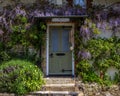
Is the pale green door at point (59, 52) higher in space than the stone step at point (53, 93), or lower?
higher

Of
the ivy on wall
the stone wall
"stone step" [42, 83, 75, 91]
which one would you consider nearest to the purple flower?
the ivy on wall

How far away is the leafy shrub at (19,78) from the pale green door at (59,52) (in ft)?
5.83

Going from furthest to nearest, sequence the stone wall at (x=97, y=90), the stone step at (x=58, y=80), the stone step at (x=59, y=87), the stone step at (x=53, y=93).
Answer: the stone step at (x=58, y=80), the stone wall at (x=97, y=90), the stone step at (x=59, y=87), the stone step at (x=53, y=93)

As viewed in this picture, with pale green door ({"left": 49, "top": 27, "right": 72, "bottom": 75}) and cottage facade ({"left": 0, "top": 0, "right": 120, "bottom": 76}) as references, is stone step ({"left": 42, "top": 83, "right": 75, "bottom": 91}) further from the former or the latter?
pale green door ({"left": 49, "top": 27, "right": 72, "bottom": 75})

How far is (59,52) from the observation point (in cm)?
1463

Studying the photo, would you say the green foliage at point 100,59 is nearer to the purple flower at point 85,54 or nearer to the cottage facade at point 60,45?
the purple flower at point 85,54

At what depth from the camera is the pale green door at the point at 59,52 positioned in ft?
47.8

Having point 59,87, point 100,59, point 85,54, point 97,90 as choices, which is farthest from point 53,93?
point 100,59

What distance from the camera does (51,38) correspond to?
14.7 m

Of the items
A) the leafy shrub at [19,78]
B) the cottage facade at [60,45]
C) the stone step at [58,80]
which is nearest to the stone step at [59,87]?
the leafy shrub at [19,78]

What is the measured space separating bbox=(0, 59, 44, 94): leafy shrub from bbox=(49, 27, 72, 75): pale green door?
1.78 meters

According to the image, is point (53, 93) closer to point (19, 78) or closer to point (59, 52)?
point (19, 78)

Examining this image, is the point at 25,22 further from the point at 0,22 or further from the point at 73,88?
the point at 73,88

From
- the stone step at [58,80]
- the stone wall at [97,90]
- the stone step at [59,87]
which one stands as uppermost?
the stone step at [58,80]
